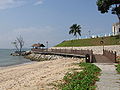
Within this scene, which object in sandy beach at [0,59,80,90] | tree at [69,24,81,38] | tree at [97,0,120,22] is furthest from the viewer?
tree at [69,24,81,38]

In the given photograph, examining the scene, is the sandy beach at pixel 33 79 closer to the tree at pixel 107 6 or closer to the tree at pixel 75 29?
the tree at pixel 107 6

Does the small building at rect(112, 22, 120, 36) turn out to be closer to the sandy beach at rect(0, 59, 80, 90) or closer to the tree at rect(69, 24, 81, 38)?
the tree at rect(69, 24, 81, 38)

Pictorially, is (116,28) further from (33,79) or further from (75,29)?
(33,79)

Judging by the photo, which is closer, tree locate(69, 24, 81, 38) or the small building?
the small building

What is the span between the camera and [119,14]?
58.5 meters

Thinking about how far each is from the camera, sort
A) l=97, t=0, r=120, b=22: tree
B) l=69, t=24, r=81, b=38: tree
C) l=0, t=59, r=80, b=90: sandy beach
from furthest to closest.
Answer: l=69, t=24, r=81, b=38: tree
l=97, t=0, r=120, b=22: tree
l=0, t=59, r=80, b=90: sandy beach

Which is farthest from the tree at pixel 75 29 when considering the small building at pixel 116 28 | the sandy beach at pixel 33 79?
the sandy beach at pixel 33 79

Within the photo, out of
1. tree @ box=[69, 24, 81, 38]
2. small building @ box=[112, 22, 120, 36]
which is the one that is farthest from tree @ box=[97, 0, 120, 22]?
tree @ box=[69, 24, 81, 38]

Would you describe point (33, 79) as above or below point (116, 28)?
below

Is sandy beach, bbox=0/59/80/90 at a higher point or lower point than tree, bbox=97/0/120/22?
lower

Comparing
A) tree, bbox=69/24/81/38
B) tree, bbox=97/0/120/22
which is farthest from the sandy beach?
tree, bbox=69/24/81/38

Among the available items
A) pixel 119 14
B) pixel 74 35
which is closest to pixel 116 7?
pixel 119 14

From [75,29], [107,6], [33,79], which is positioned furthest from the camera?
[75,29]

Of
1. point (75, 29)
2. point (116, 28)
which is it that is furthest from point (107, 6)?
point (75, 29)
